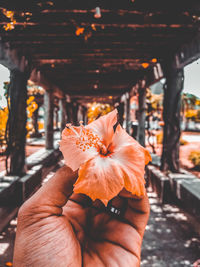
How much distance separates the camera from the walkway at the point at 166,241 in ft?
9.56

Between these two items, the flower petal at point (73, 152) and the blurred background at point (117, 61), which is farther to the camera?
the blurred background at point (117, 61)

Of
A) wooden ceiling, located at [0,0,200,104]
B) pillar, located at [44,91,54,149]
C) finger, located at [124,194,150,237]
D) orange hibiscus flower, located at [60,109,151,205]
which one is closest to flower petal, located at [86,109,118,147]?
orange hibiscus flower, located at [60,109,151,205]

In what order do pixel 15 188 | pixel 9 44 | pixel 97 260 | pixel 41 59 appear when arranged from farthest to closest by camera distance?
pixel 41 59 < pixel 15 188 < pixel 9 44 < pixel 97 260

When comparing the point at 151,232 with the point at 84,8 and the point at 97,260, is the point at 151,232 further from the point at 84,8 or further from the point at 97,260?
the point at 84,8

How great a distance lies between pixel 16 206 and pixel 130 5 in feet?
15.1

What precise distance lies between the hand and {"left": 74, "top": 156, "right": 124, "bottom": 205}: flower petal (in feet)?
0.74

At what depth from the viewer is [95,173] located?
2.19ft

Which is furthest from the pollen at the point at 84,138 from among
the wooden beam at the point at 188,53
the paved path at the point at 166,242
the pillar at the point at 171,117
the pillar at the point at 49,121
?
the pillar at the point at 49,121

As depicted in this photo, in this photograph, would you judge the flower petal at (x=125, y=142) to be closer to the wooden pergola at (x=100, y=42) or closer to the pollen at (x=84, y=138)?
the pollen at (x=84, y=138)

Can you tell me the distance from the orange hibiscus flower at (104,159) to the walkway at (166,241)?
2833 mm

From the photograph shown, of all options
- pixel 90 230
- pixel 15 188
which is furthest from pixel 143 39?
pixel 15 188

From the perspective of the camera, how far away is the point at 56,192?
90cm

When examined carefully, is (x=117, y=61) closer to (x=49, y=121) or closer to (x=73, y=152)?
(x=49, y=121)

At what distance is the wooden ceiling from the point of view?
266 cm
